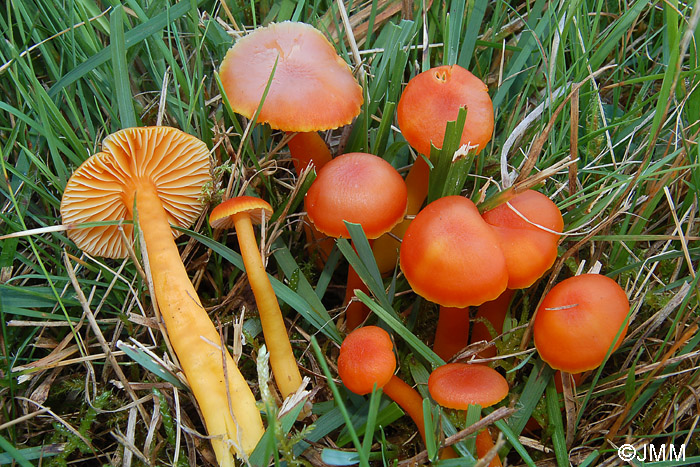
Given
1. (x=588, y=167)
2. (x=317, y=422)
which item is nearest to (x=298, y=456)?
(x=317, y=422)

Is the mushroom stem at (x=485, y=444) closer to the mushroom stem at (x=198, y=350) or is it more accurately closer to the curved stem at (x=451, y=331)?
the curved stem at (x=451, y=331)

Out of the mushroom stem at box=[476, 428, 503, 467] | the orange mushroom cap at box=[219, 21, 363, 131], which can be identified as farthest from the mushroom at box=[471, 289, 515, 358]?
the orange mushroom cap at box=[219, 21, 363, 131]

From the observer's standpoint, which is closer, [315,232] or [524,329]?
[524,329]

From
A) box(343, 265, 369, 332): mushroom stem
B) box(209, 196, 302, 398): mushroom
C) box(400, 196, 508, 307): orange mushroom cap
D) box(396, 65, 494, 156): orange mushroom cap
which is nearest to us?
box(400, 196, 508, 307): orange mushroom cap

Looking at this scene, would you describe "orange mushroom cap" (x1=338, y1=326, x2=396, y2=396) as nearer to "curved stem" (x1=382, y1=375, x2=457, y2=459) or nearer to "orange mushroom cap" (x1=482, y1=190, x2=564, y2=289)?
"curved stem" (x1=382, y1=375, x2=457, y2=459)

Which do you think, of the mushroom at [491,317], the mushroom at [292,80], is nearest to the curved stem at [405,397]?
the mushroom at [491,317]

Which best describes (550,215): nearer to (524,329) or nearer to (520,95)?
(524,329)
